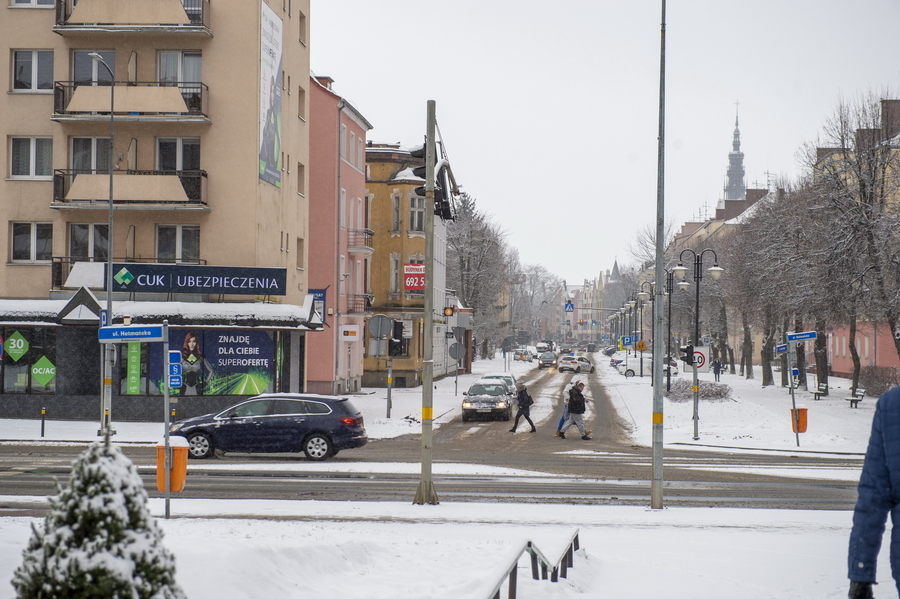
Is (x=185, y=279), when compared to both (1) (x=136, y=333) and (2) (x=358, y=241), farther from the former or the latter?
(1) (x=136, y=333)

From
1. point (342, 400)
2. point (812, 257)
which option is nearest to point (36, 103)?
point (342, 400)

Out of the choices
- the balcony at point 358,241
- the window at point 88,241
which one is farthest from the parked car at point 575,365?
the window at point 88,241

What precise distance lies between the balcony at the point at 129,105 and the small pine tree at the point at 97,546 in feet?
98.1

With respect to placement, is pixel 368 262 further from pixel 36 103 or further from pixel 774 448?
pixel 774 448

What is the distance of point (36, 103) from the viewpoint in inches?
1277

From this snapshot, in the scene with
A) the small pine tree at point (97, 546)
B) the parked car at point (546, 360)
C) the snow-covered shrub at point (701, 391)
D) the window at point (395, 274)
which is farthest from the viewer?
the parked car at point (546, 360)

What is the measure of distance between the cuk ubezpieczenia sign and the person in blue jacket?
93.3 feet

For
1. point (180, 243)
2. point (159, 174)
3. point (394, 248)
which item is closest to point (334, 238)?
point (394, 248)

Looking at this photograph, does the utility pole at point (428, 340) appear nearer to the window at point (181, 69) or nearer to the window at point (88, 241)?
the window at point (181, 69)

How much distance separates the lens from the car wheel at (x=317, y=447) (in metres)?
21.9

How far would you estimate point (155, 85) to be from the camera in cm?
3234

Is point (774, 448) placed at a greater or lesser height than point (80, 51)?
lesser

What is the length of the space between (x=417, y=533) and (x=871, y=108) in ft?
119

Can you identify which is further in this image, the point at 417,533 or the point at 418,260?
the point at 418,260
